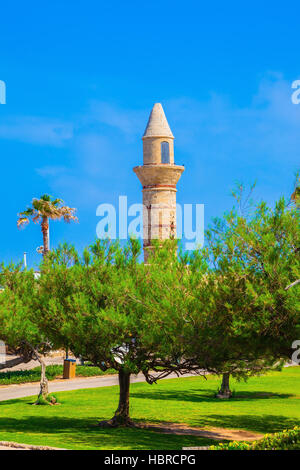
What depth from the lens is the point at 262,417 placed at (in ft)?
95.2

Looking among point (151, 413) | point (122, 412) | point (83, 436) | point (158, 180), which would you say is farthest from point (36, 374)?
point (158, 180)

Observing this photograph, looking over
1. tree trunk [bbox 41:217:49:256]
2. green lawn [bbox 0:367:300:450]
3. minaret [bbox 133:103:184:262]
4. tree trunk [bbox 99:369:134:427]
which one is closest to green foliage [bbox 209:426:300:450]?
green lawn [bbox 0:367:300:450]

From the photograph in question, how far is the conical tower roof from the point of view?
6619cm

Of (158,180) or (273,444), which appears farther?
(158,180)

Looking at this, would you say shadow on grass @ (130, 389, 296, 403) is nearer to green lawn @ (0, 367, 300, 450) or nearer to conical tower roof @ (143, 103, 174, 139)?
green lawn @ (0, 367, 300, 450)

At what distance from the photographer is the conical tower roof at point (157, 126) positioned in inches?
2606

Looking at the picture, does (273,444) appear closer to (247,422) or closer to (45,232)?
(247,422)

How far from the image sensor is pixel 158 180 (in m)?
65.4

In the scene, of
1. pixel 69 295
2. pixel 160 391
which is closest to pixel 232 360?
pixel 69 295

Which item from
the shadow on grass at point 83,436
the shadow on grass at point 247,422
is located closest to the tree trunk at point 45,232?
the shadow on grass at point 83,436

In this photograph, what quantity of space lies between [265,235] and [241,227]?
97 cm

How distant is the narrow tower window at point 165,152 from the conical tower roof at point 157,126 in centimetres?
94

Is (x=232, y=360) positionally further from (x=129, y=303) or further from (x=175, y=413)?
(x=175, y=413)

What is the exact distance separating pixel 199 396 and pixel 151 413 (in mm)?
6941
